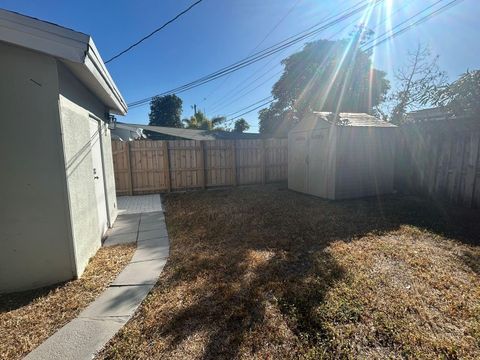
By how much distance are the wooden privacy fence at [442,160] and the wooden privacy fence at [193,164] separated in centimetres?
410

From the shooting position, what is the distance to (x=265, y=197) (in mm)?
7312

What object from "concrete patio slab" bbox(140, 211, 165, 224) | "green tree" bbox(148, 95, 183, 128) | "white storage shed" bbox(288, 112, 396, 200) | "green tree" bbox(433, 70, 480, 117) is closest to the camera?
"green tree" bbox(433, 70, 480, 117)

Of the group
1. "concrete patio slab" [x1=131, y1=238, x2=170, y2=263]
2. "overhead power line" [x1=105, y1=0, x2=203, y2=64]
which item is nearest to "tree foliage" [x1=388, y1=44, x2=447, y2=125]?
"overhead power line" [x1=105, y1=0, x2=203, y2=64]

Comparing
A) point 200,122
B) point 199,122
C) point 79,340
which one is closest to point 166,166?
point 79,340

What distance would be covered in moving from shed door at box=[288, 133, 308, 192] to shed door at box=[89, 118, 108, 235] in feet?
17.8

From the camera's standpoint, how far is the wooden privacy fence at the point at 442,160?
5398mm

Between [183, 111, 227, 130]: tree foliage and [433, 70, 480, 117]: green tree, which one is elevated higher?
[183, 111, 227, 130]: tree foliage

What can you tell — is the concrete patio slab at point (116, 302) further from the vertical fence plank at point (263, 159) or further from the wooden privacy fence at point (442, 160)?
the vertical fence plank at point (263, 159)

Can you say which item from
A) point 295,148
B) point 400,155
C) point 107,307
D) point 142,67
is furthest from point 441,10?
point 142,67

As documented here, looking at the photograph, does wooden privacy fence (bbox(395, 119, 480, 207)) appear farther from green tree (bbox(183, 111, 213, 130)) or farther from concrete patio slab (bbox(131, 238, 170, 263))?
green tree (bbox(183, 111, 213, 130))

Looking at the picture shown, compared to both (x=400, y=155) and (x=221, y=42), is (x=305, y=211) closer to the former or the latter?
(x=400, y=155)

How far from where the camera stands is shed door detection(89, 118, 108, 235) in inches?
157

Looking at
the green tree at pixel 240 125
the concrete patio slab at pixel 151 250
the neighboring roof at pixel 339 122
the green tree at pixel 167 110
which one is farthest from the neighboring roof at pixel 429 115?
the green tree at pixel 167 110

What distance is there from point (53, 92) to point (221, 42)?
8851 mm
